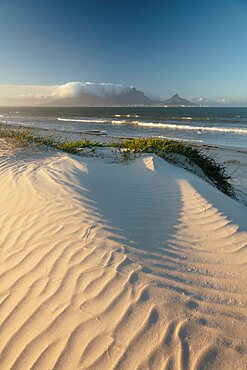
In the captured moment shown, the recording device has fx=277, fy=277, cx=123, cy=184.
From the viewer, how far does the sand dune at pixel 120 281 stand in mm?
1842

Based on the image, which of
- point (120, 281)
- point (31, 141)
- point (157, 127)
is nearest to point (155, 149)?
point (31, 141)

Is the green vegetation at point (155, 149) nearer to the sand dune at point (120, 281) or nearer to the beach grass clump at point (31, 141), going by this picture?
the beach grass clump at point (31, 141)

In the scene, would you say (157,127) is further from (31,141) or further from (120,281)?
(120,281)

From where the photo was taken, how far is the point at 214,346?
1.84m

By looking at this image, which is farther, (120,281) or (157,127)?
(157,127)

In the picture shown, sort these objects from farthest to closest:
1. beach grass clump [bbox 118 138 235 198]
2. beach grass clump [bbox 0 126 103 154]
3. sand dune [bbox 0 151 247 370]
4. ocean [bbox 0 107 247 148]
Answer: ocean [bbox 0 107 247 148] → beach grass clump [bbox 118 138 235 198] → beach grass clump [bbox 0 126 103 154] → sand dune [bbox 0 151 247 370]

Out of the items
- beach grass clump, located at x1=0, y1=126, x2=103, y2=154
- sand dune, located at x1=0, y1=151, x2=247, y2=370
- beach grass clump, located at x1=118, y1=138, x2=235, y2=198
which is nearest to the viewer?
sand dune, located at x1=0, y1=151, x2=247, y2=370

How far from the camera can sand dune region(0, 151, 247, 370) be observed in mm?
1842

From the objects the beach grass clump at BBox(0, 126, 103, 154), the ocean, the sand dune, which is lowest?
the ocean

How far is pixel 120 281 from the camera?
7.89 feet

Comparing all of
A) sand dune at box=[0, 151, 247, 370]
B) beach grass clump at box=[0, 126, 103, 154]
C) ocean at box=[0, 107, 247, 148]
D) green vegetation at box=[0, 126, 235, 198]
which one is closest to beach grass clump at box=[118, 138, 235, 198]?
green vegetation at box=[0, 126, 235, 198]

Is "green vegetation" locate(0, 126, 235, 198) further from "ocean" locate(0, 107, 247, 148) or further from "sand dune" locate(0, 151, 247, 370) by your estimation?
"ocean" locate(0, 107, 247, 148)

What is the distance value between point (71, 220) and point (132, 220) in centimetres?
78

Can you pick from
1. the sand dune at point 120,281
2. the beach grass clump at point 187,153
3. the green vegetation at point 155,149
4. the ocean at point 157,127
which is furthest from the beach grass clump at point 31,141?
the ocean at point 157,127
